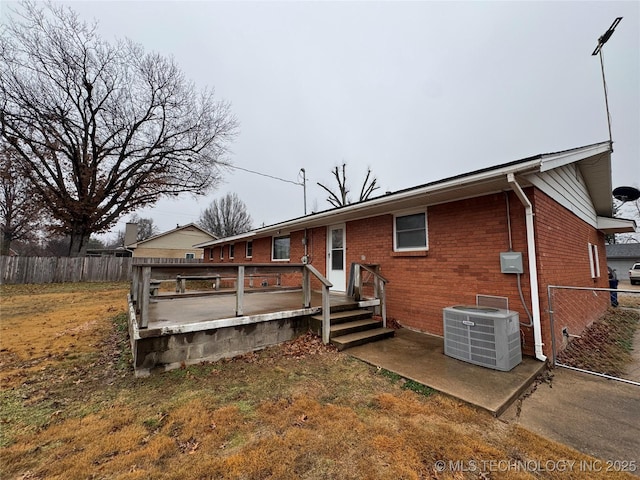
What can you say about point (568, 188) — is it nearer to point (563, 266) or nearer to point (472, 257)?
point (563, 266)

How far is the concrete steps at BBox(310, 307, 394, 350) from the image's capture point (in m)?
4.67

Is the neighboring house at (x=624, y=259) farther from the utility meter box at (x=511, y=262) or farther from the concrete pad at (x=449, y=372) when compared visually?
the concrete pad at (x=449, y=372)

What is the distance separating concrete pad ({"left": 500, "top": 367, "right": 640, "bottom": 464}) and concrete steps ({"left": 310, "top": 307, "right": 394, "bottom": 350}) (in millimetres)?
2308

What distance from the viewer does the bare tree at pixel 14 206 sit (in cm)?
1503

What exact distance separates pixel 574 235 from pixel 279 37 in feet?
38.5

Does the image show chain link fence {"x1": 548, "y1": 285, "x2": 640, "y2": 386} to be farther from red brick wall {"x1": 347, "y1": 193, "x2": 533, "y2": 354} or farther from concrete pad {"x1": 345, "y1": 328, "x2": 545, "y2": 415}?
concrete pad {"x1": 345, "y1": 328, "x2": 545, "y2": 415}

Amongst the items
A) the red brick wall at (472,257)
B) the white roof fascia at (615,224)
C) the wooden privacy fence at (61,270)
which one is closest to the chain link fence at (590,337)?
the red brick wall at (472,257)

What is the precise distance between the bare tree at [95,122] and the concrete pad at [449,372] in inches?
736

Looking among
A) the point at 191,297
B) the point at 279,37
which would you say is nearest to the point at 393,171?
the point at 279,37

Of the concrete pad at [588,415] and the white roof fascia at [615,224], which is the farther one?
the white roof fascia at [615,224]

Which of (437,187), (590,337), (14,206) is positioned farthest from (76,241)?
(590,337)

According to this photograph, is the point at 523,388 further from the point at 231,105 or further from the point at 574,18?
the point at 231,105

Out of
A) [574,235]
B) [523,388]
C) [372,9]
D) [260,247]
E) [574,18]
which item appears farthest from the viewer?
[260,247]

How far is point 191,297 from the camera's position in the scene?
268 inches
